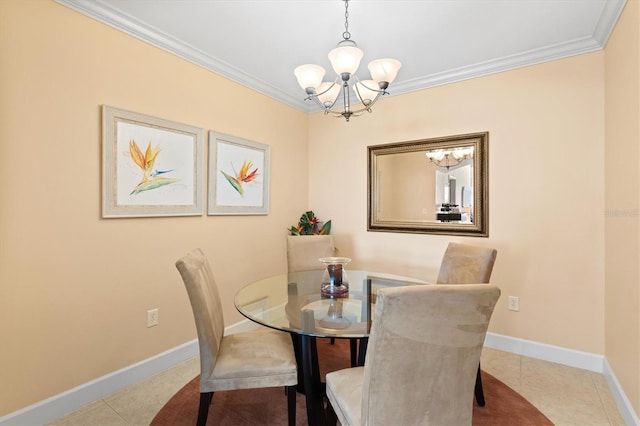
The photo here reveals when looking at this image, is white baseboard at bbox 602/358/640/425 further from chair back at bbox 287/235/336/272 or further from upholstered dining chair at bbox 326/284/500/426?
chair back at bbox 287/235/336/272

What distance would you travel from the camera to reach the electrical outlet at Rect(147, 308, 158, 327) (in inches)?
93.2

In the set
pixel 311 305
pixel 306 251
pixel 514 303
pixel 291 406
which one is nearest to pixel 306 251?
pixel 306 251

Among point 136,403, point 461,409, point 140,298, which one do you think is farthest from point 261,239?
point 461,409

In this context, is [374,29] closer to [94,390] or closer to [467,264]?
[467,264]

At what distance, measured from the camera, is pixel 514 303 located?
2.74 m

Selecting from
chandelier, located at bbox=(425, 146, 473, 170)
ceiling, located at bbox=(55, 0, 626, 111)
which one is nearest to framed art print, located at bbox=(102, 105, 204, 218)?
ceiling, located at bbox=(55, 0, 626, 111)

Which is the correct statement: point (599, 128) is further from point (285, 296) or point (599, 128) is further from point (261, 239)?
point (261, 239)

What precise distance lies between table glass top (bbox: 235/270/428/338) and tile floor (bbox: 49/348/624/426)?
2.81ft

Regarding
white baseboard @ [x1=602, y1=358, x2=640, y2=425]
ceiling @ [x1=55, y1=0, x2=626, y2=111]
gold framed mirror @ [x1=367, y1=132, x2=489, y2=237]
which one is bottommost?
white baseboard @ [x1=602, y1=358, x2=640, y2=425]

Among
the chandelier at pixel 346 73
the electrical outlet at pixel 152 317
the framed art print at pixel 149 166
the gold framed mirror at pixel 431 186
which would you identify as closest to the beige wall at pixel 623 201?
the gold framed mirror at pixel 431 186

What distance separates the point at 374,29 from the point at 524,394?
2.66m

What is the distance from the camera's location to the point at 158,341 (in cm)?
243

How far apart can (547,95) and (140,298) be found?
348 cm

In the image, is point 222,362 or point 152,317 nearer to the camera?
point 222,362
